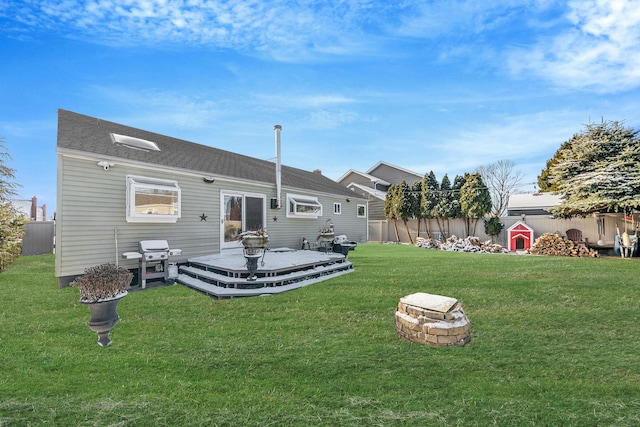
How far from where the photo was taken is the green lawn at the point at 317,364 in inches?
86.3

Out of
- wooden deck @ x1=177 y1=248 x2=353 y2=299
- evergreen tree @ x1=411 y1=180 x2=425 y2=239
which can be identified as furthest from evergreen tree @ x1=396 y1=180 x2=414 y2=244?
wooden deck @ x1=177 y1=248 x2=353 y2=299

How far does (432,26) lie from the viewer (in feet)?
29.8

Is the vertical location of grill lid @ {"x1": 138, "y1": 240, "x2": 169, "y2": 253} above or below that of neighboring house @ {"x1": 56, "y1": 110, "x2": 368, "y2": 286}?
below

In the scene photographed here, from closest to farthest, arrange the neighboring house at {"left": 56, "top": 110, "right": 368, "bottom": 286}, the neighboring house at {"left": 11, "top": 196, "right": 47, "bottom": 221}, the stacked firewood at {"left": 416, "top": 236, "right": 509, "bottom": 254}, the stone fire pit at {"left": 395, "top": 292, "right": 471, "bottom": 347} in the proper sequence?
1. the stone fire pit at {"left": 395, "top": 292, "right": 471, "bottom": 347}
2. the neighboring house at {"left": 56, "top": 110, "right": 368, "bottom": 286}
3. the stacked firewood at {"left": 416, "top": 236, "right": 509, "bottom": 254}
4. the neighboring house at {"left": 11, "top": 196, "right": 47, "bottom": 221}

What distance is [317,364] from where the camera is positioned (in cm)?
296

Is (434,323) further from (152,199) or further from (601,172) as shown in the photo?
(601,172)

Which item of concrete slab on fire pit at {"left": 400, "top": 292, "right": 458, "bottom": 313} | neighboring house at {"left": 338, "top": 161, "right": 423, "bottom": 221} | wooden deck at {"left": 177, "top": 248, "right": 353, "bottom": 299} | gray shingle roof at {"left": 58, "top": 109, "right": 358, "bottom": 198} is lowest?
wooden deck at {"left": 177, "top": 248, "right": 353, "bottom": 299}

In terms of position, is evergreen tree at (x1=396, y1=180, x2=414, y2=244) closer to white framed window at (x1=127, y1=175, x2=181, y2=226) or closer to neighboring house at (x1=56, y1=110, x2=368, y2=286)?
neighboring house at (x1=56, y1=110, x2=368, y2=286)

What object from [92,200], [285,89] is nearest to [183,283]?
[92,200]

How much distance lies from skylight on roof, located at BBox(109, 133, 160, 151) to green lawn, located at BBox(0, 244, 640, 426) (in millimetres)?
4437

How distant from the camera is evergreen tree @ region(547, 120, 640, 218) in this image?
1148 cm

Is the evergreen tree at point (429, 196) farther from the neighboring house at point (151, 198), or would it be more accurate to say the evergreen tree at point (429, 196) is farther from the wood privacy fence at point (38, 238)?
the wood privacy fence at point (38, 238)

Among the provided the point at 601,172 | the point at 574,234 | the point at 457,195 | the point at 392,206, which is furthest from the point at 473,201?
the point at 601,172

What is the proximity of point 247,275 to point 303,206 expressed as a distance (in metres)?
5.90
